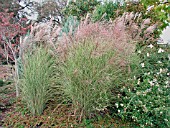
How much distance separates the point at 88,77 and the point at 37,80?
29.8 inches

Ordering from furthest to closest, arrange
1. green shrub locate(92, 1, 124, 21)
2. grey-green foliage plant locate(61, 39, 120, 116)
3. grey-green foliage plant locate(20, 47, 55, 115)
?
green shrub locate(92, 1, 124, 21) → grey-green foliage plant locate(20, 47, 55, 115) → grey-green foliage plant locate(61, 39, 120, 116)

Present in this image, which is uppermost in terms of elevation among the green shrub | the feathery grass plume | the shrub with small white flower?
the green shrub

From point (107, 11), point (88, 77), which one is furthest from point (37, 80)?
point (107, 11)

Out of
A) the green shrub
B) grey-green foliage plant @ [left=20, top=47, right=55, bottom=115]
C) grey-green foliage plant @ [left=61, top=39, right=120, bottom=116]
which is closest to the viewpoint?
grey-green foliage plant @ [left=61, top=39, right=120, bottom=116]

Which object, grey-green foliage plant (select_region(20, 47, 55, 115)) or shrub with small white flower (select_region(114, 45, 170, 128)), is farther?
grey-green foliage plant (select_region(20, 47, 55, 115))

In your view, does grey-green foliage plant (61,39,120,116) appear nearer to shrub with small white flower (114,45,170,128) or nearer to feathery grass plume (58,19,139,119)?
feathery grass plume (58,19,139,119)

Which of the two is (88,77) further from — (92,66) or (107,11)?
(107,11)

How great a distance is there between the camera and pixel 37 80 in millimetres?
3217

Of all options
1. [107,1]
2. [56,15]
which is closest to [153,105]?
[107,1]

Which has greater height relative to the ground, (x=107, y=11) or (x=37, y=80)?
(x=107, y=11)

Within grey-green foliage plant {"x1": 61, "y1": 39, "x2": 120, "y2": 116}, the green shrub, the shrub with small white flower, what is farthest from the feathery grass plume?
the green shrub

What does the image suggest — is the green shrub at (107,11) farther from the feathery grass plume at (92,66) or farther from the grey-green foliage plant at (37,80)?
the grey-green foliage plant at (37,80)

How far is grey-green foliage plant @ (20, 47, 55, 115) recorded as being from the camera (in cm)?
322

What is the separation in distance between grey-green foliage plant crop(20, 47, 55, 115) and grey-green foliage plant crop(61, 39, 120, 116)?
30cm
